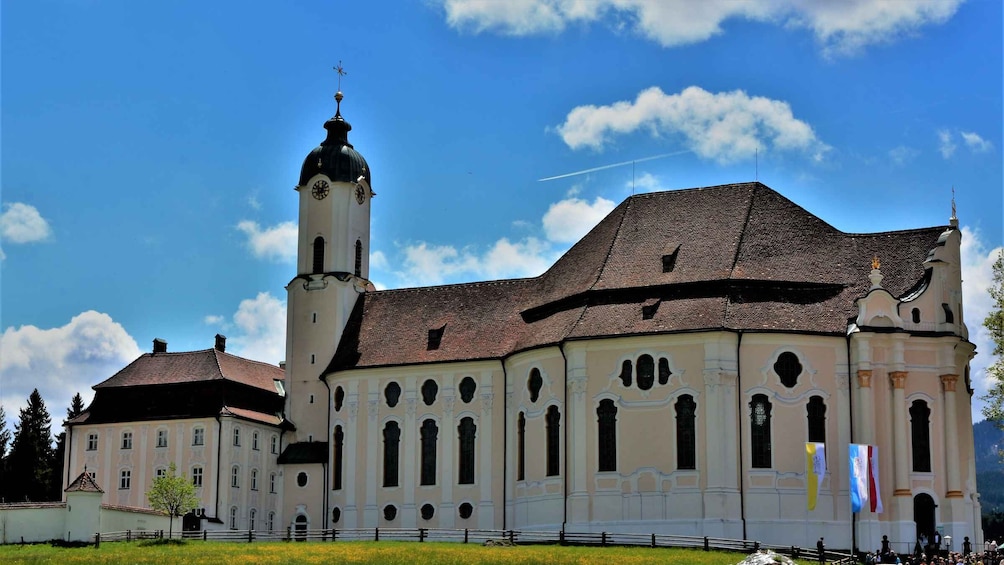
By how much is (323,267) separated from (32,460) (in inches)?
979

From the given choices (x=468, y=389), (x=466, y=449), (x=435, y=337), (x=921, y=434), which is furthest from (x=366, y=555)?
(x=921, y=434)

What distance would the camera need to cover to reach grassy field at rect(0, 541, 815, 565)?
4672 cm

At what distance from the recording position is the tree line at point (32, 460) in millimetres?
83562

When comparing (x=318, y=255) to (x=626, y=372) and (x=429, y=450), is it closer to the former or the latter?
(x=429, y=450)

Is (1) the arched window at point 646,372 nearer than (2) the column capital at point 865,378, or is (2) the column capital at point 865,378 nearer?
(2) the column capital at point 865,378

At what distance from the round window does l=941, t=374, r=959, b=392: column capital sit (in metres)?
23.4

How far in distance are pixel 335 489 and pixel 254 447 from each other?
5.07 meters

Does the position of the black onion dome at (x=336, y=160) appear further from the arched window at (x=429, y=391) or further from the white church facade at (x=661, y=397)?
the arched window at (x=429, y=391)

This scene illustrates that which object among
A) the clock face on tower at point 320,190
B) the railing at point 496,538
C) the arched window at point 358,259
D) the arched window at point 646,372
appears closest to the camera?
the railing at point 496,538

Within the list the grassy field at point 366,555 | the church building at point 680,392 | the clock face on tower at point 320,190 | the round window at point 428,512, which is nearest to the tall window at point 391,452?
the church building at point 680,392

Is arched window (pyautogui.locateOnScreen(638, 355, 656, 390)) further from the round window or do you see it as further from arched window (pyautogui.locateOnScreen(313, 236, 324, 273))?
arched window (pyautogui.locateOnScreen(313, 236, 324, 273))

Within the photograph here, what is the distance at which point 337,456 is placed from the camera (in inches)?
2704

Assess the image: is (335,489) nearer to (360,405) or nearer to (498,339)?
(360,405)

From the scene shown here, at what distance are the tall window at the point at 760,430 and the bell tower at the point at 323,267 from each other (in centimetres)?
2326
